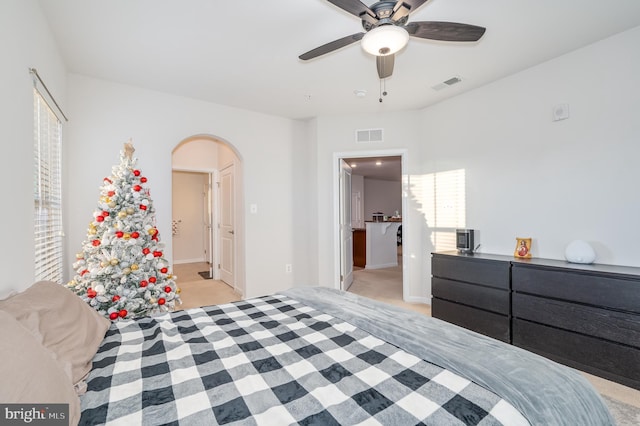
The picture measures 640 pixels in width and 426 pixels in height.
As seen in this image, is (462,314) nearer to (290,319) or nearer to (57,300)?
(290,319)

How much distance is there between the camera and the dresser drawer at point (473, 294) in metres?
2.71

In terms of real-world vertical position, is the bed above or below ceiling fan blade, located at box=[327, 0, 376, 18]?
below

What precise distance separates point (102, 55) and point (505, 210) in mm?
4261

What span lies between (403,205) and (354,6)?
2918 millimetres

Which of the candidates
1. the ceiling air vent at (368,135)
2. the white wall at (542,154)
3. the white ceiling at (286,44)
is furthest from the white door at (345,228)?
the white ceiling at (286,44)

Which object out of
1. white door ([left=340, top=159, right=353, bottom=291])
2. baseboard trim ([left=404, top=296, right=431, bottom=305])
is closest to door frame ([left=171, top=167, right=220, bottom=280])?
white door ([left=340, top=159, right=353, bottom=291])

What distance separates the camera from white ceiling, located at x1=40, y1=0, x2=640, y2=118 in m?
2.08

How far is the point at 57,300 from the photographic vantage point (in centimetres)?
131

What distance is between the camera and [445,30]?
5.86 ft

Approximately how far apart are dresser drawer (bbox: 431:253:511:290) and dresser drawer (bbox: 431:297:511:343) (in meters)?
0.29

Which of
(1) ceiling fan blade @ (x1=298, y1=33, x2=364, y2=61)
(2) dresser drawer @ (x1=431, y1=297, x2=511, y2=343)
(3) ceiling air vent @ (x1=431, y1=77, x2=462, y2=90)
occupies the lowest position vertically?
(2) dresser drawer @ (x1=431, y1=297, x2=511, y2=343)

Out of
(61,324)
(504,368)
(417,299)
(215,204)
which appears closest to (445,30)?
(504,368)

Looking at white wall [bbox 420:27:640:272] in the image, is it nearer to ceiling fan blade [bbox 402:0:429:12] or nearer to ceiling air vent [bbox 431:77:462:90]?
ceiling air vent [bbox 431:77:462:90]

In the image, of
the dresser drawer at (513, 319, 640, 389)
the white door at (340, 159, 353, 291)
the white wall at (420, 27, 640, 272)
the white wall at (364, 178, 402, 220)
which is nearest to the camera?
the dresser drawer at (513, 319, 640, 389)
